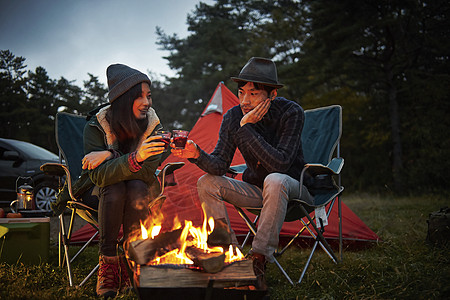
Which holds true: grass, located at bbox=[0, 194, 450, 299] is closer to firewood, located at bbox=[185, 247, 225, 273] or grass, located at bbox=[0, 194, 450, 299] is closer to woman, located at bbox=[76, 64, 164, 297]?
woman, located at bbox=[76, 64, 164, 297]

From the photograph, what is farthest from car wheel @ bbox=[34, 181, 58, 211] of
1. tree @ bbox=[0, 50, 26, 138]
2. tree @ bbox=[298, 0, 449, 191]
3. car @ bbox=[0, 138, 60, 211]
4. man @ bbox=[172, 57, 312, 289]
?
tree @ bbox=[298, 0, 449, 191]

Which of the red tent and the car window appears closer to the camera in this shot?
the red tent

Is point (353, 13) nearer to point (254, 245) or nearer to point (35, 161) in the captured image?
point (35, 161)

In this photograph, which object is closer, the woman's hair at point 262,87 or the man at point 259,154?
the man at point 259,154

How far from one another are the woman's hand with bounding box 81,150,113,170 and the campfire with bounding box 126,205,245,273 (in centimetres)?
49

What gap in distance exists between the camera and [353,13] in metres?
8.77

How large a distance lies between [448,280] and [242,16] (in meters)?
16.1

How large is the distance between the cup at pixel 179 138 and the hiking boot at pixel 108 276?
625mm

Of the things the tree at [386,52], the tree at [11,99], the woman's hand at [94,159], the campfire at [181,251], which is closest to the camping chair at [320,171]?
the campfire at [181,251]

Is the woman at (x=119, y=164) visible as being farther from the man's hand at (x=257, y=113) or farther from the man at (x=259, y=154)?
the man's hand at (x=257, y=113)

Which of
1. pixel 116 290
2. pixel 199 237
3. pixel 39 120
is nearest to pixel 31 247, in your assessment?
pixel 116 290

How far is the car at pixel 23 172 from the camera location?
5391 mm

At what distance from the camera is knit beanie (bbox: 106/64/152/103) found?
2031mm

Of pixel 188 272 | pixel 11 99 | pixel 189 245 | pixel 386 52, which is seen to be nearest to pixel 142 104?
pixel 189 245
